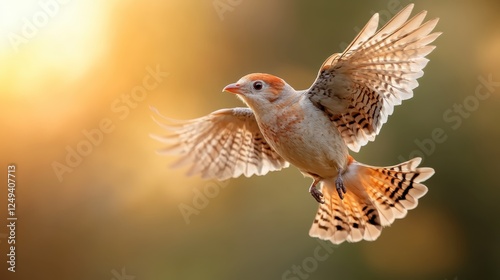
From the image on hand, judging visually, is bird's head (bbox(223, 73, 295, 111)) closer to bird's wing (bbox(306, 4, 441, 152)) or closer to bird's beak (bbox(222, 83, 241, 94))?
bird's beak (bbox(222, 83, 241, 94))

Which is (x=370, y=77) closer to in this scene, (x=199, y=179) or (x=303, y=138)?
(x=303, y=138)

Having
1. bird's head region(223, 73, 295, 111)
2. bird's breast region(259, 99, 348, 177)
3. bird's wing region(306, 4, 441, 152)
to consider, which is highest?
bird's wing region(306, 4, 441, 152)

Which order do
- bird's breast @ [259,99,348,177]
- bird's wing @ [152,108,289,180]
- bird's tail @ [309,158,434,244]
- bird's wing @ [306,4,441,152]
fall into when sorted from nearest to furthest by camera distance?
bird's wing @ [306,4,441,152] → bird's breast @ [259,99,348,177] → bird's tail @ [309,158,434,244] → bird's wing @ [152,108,289,180]

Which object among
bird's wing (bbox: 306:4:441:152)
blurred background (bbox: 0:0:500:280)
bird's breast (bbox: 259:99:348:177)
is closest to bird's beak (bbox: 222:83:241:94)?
bird's breast (bbox: 259:99:348:177)

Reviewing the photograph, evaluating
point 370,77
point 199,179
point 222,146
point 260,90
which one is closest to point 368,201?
point 370,77

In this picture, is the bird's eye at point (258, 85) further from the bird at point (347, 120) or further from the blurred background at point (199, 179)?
the blurred background at point (199, 179)

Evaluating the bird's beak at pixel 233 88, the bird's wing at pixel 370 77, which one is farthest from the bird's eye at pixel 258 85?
the bird's wing at pixel 370 77

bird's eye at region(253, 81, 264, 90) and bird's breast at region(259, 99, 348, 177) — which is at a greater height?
bird's eye at region(253, 81, 264, 90)

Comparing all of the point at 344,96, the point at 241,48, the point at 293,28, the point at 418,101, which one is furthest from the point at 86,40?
the point at 344,96
